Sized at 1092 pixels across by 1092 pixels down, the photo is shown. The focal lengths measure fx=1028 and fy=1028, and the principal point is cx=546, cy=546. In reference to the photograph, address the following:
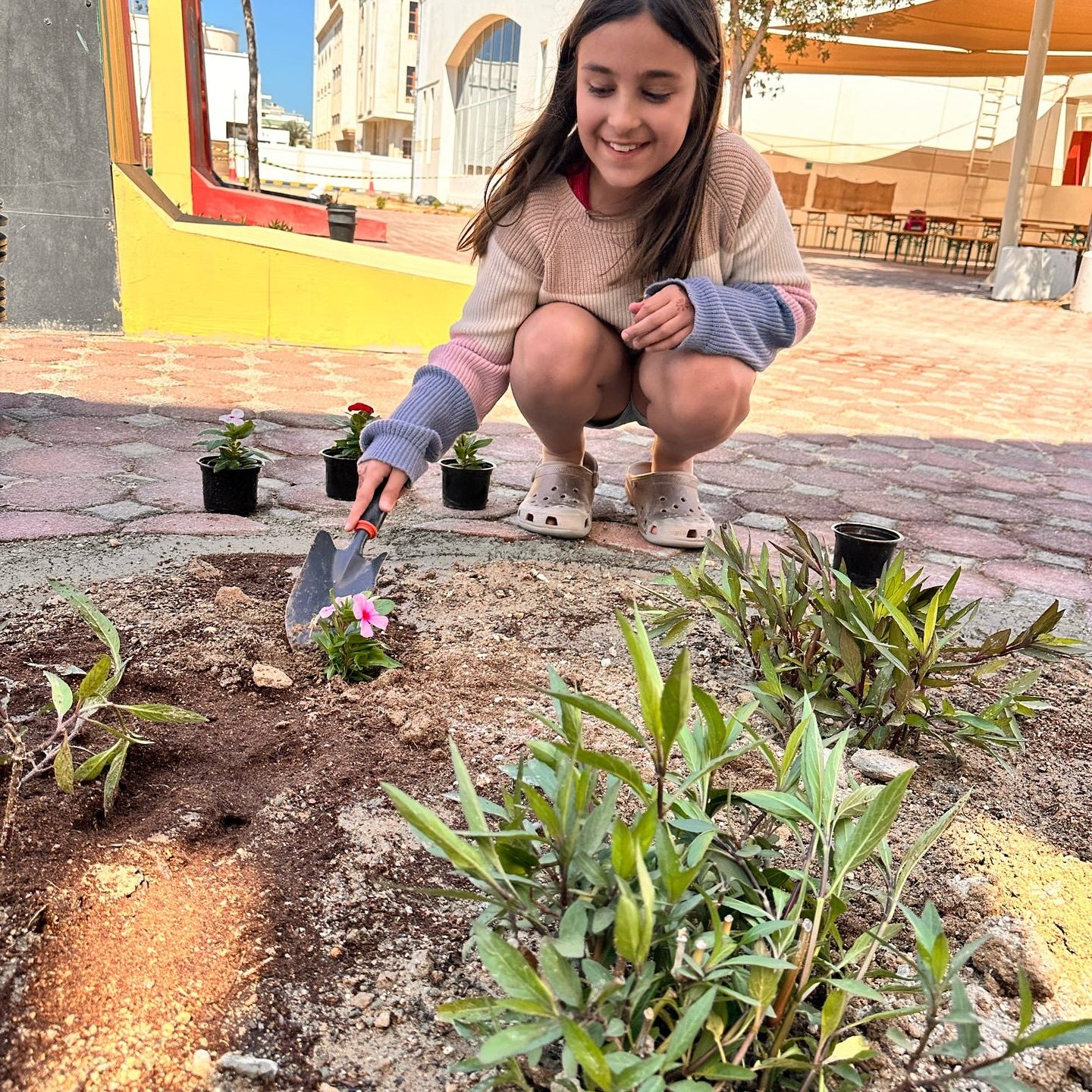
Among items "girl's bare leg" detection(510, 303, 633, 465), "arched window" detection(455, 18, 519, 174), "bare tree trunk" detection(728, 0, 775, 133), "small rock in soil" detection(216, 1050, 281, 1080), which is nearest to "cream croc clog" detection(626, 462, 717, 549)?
"girl's bare leg" detection(510, 303, 633, 465)

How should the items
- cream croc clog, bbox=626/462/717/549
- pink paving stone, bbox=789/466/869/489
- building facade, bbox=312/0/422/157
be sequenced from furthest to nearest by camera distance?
1. building facade, bbox=312/0/422/157
2. pink paving stone, bbox=789/466/869/489
3. cream croc clog, bbox=626/462/717/549

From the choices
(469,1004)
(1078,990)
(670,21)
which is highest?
(670,21)

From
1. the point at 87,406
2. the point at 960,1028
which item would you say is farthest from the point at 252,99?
the point at 960,1028

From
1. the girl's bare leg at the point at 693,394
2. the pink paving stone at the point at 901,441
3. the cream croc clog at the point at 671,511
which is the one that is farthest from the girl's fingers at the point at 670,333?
the pink paving stone at the point at 901,441

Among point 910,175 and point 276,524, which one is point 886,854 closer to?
point 276,524

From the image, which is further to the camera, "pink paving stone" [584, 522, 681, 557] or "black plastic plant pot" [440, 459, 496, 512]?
"black plastic plant pot" [440, 459, 496, 512]

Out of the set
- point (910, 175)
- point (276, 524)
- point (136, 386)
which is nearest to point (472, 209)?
point (910, 175)

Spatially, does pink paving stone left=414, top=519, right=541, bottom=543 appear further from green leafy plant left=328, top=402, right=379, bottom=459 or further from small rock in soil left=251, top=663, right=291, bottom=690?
small rock in soil left=251, top=663, right=291, bottom=690

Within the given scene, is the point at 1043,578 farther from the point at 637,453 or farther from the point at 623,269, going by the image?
the point at 637,453

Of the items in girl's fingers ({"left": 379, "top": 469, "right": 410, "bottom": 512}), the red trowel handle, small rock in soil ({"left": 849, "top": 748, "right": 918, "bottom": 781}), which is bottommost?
small rock in soil ({"left": 849, "top": 748, "right": 918, "bottom": 781})

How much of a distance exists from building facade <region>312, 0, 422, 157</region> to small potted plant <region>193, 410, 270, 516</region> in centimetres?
3656

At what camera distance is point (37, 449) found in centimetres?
301

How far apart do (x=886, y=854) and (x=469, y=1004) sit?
0.47 m

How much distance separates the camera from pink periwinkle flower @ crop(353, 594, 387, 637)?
1.63 m
